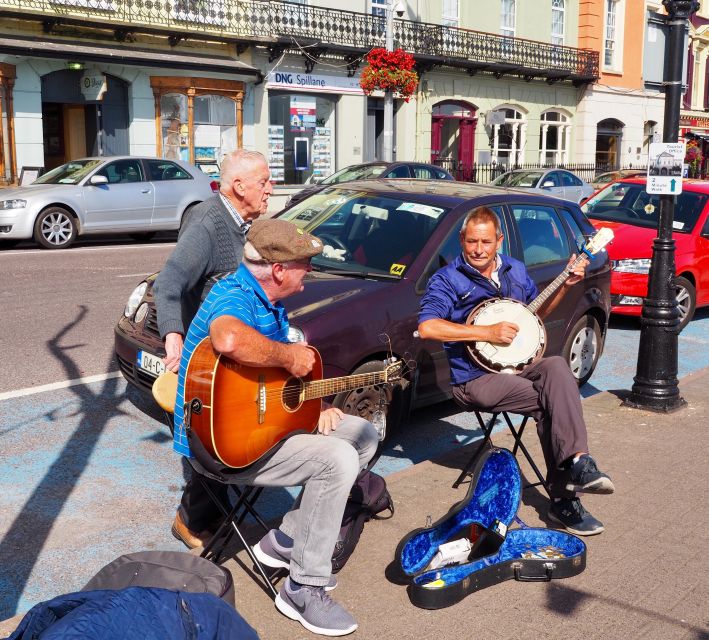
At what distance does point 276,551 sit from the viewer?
3.84 meters

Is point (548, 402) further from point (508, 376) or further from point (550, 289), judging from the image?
point (550, 289)

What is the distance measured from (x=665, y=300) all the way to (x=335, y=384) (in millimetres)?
3741

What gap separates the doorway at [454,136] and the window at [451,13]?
2620 mm

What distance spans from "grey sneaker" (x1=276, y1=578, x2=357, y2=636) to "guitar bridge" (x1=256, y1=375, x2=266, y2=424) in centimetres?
71

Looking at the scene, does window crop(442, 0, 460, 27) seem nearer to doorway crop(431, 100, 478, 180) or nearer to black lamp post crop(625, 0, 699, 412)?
doorway crop(431, 100, 478, 180)

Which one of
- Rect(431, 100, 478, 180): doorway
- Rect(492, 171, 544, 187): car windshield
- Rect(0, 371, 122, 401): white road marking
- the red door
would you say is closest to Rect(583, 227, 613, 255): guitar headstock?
Rect(0, 371, 122, 401): white road marking

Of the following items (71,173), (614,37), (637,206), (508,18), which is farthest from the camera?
(614,37)

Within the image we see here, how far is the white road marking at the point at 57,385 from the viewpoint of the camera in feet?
21.3

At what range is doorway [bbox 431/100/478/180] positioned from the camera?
102 ft

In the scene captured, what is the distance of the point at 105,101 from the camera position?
22.9 m

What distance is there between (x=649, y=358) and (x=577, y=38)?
32.4 meters

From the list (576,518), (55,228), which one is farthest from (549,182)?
(576,518)

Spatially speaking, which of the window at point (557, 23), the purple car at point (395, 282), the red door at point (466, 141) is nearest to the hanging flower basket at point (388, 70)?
the red door at point (466, 141)

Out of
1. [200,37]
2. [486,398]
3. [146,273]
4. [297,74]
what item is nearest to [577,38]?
[297,74]
